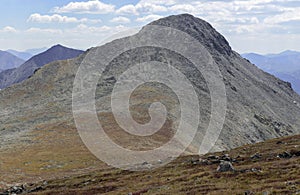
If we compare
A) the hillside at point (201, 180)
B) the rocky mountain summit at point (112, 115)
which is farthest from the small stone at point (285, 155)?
the rocky mountain summit at point (112, 115)

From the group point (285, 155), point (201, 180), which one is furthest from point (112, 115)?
point (201, 180)

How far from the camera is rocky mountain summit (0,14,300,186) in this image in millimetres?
85938

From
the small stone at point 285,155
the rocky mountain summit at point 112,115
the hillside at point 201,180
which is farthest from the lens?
the rocky mountain summit at point 112,115

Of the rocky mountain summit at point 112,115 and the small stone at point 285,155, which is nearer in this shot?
the small stone at point 285,155

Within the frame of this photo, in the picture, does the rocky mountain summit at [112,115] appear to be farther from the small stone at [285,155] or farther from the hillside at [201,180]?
the small stone at [285,155]

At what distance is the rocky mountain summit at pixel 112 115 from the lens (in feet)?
282

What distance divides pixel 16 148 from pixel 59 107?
49.1m

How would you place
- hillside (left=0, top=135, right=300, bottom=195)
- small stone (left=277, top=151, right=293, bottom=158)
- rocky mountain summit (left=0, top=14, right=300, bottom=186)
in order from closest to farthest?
hillside (left=0, top=135, right=300, bottom=195)
small stone (left=277, top=151, right=293, bottom=158)
rocky mountain summit (left=0, top=14, right=300, bottom=186)

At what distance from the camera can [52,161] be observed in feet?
259

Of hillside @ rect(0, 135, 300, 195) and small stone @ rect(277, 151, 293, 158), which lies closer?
hillside @ rect(0, 135, 300, 195)

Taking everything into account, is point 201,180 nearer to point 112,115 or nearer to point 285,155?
point 285,155

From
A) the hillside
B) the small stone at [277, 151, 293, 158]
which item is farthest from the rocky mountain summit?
the small stone at [277, 151, 293, 158]

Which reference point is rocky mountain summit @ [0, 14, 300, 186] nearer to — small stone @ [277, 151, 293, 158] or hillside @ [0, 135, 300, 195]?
hillside @ [0, 135, 300, 195]

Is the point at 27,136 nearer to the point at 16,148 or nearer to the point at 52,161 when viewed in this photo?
the point at 16,148
